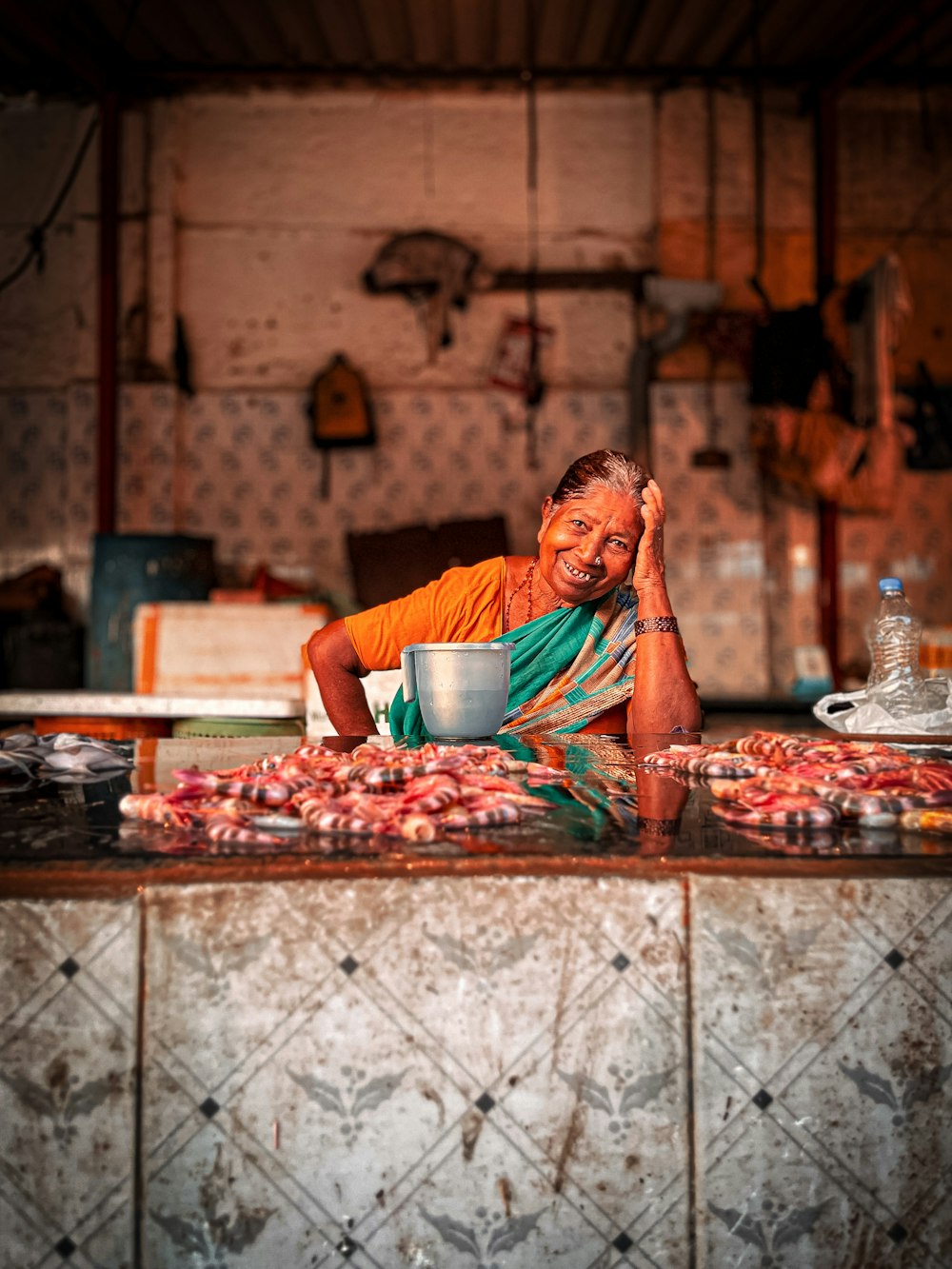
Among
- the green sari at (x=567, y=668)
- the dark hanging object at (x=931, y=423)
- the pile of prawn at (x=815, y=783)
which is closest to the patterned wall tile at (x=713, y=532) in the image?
the dark hanging object at (x=931, y=423)

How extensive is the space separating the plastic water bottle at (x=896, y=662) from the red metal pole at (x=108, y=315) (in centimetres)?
484

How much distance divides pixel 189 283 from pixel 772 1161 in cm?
667

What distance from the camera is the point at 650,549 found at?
2488 mm

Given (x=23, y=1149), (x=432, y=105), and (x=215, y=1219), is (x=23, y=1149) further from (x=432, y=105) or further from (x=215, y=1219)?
(x=432, y=105)

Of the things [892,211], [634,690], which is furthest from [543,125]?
[634,690]

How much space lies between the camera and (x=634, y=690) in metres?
2.46

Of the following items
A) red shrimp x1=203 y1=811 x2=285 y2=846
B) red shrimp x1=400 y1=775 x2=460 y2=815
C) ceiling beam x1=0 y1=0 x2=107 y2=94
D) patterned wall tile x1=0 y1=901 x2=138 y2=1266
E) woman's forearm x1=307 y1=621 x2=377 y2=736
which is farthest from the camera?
ceiling beam x1=0 y1=0 x2=107 y2=94

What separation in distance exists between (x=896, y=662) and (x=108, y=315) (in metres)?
5.33

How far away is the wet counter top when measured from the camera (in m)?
0.92

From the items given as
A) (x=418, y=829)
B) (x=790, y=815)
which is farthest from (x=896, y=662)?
(x=418, y=829)

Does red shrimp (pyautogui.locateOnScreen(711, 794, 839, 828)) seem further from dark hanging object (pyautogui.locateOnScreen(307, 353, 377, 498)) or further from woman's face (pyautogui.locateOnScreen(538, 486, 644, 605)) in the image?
dark hanging object (pyautogui.locateOnScreen(307, 353, 377, 498))

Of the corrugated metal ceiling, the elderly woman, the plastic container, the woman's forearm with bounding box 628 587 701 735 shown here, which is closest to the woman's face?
the elderly woman

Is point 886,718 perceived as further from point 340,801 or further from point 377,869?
point 377,869

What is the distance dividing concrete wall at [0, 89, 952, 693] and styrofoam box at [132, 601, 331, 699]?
2.07m
